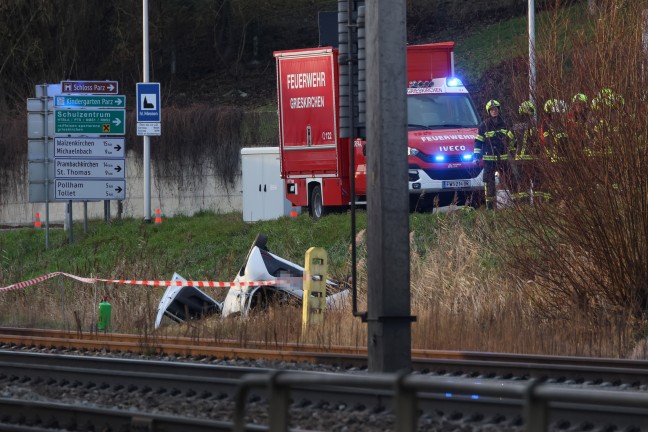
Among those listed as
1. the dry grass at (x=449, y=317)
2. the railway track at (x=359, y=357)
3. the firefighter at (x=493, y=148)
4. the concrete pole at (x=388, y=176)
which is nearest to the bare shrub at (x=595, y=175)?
the dry grass at (x=449, y=317)

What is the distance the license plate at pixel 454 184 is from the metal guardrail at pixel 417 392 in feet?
55.8

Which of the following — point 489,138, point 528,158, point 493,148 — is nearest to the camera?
point 528,158

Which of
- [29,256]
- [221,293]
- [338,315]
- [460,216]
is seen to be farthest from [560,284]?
[29,256]

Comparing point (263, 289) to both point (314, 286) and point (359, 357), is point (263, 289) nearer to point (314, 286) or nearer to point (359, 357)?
point (314, 286)

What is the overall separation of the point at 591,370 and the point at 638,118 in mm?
3782

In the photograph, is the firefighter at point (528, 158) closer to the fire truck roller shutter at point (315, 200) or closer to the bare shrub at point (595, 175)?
the bare shrub at point (595, 175)

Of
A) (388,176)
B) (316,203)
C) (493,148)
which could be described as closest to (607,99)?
(493,148)

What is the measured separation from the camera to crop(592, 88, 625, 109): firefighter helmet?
1280 centimetres

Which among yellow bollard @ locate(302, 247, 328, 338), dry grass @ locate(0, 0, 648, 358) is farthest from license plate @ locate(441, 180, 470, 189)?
yellow bollard @ locate(302, 247, 328, 338)

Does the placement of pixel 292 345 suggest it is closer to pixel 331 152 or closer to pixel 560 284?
pixel 560 284

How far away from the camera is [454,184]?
2197cm

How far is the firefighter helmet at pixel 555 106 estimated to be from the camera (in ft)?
43.4

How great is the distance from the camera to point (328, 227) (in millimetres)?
22359

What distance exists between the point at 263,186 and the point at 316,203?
10.9 feet
